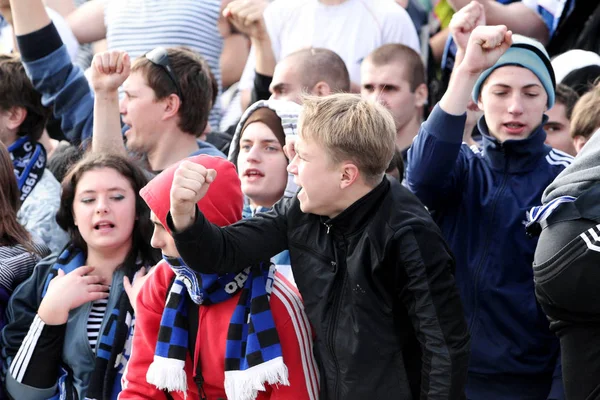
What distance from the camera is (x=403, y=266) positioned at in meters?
2.75

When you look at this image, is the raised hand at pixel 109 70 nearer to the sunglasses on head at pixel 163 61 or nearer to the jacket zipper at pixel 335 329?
the sunglasses on head at pixel 163 61

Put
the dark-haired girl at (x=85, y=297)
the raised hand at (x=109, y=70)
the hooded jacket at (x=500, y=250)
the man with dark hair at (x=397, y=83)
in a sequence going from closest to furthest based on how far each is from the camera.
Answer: the hooded jacket at (x=500, y=250) < the dark-haired girl at (x=85, y=297) < the raised hand at (x=109, y=70) < the man with dark hair at (x=397, y=83)

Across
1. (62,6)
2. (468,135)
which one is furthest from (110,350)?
(62,6)

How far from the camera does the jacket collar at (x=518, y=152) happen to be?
3.32 m

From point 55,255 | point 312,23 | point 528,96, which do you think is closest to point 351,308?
point 528,96

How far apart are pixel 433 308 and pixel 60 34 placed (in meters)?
3.66

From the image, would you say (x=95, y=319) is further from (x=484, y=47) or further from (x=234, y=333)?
(x=484, y=47)

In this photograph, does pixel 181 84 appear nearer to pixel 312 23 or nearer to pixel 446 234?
pixel 312 23

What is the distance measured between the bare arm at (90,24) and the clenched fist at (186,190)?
3.48m

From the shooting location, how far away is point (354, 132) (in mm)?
2842

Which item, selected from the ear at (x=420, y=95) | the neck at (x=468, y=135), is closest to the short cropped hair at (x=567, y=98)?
the neck at (x=468, y=135)

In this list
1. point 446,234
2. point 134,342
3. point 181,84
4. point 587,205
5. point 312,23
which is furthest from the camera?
point 312,23

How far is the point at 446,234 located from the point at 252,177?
2.72 feet

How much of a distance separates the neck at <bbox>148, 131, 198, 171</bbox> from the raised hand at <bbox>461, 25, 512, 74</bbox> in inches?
70.3
